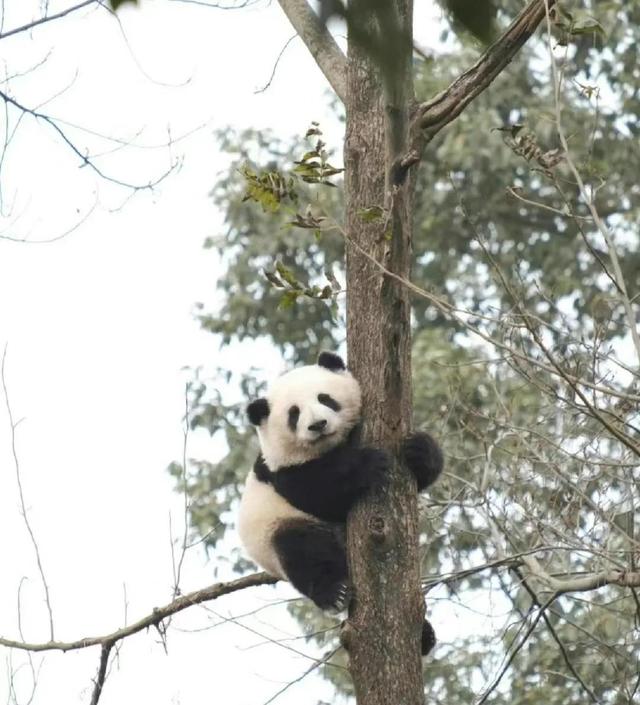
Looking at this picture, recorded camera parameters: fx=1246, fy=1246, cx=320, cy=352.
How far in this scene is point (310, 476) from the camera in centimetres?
495

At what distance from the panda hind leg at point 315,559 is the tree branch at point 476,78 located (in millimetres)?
1828

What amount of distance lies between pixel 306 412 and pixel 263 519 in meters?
0.72

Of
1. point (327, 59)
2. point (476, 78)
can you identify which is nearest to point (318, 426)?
point (327, 59)

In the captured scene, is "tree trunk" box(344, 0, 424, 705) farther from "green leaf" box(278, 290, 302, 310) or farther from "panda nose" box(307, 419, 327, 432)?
"panda nose" box(307, 419, 327, 432)

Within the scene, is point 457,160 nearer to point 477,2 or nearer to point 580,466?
point 580,466

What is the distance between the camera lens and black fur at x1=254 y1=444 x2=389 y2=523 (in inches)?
162

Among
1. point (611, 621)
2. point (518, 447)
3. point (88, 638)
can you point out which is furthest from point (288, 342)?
point (88, 638)

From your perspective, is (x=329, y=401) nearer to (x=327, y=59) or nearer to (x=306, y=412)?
(x=306, y=412)

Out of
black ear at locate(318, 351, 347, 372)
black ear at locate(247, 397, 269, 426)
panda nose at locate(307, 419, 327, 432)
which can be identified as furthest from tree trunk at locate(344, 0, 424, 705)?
black ear at locate(247, 397, 269, 426)

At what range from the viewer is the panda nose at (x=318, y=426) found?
4874 mm

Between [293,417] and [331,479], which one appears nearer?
[331,479]

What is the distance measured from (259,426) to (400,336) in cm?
176

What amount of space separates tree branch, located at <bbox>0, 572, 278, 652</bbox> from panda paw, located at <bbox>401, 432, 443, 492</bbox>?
2.51 feet

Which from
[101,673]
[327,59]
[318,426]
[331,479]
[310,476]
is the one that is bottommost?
[101,673]
